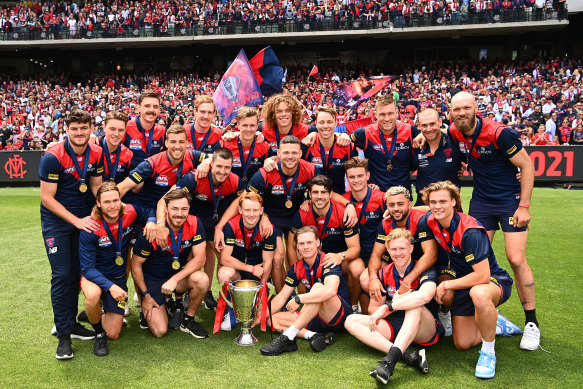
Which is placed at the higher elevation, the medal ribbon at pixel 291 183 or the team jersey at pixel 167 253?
the medal ribbon at pixel 291 183

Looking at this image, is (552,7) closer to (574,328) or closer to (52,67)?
(574,328)

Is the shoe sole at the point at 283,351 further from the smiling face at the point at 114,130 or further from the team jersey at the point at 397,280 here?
the smiling face at the point at 114,130

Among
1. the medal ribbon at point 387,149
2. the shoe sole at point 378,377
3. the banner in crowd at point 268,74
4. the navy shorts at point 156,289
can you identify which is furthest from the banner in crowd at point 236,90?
the shoe sole at point 378,377

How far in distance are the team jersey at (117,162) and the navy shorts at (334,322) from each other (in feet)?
8.53

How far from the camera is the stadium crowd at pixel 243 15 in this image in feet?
89.4

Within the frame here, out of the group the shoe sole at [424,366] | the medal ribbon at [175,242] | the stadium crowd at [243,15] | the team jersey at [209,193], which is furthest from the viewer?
the stadium crowd at [243,15]

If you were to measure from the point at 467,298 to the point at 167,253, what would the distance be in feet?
9.27

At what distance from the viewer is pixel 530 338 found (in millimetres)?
4352

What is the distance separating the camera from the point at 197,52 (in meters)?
33.1

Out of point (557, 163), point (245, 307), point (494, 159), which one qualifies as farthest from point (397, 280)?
point (557, 163)

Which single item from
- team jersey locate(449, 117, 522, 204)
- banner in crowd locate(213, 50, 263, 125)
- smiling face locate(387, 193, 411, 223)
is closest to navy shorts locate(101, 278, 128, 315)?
smiling face locate(387, 193, 411, 223)

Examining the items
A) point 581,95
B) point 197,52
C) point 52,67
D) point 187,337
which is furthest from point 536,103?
point 52,67

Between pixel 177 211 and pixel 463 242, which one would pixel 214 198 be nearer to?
pixel 177 211

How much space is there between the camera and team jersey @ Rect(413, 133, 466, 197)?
5.14m
